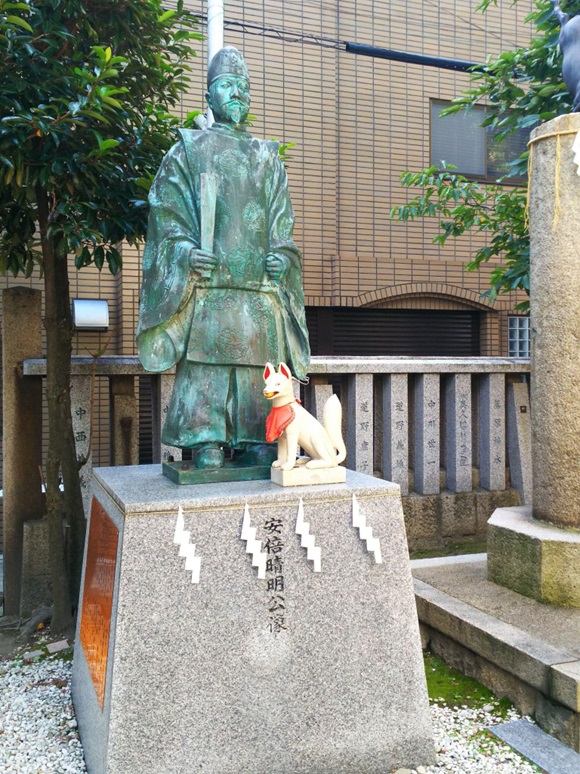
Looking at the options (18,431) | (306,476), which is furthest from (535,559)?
(18,431)

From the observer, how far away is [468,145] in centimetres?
984

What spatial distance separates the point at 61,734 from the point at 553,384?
10.7 feet

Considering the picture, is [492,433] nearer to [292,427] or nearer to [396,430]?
[396,430]

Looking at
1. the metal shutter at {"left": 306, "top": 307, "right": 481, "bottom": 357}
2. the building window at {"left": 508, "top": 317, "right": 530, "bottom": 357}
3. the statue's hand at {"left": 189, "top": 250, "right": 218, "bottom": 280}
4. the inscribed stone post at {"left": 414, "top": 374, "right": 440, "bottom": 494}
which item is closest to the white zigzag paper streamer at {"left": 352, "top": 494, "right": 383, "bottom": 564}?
the statue's hand at {"left": 189, "top": 250, "right": 218, "bottom": 280}

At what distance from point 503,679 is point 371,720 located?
0.94 metres

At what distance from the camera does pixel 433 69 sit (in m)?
9.37

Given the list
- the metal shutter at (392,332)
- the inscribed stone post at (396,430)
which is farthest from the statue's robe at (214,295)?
the metal shutter at (392,332)

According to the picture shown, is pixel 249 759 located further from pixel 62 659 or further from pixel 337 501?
pixel 62 659

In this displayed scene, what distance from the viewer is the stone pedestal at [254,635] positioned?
101 inches

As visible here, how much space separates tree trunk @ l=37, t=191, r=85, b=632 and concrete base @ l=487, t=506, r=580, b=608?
2774mm

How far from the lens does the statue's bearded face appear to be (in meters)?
3.36

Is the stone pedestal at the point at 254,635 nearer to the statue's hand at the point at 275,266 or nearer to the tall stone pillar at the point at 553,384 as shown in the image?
the statue's hand at the point at 275,266

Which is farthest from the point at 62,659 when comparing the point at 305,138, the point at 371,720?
the point at 305,138

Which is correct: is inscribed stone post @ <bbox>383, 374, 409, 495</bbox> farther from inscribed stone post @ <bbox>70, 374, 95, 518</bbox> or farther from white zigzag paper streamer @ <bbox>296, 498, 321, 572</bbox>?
white zigzag paper streamer @ <bbox>296, 498, 321, 572</bbox>
